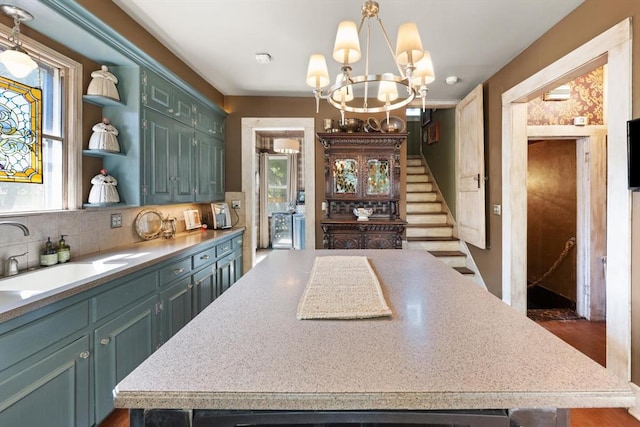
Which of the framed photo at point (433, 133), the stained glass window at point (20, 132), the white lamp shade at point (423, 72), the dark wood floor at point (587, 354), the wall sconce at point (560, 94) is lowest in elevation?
the dark wood floor at point (587, 354)

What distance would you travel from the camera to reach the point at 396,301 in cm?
129

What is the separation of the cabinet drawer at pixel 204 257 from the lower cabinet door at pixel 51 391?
50.0 inches

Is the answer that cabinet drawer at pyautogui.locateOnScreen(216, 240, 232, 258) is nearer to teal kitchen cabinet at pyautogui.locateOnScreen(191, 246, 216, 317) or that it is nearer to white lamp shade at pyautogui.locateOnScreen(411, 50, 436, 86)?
teal kitchen cabinet at pyautogui.locateOnScreen(191, 246, 216, 317)

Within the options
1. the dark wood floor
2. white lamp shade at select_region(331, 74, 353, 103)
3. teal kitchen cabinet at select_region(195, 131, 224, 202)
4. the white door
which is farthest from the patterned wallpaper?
teal kitchen cabinet at select_region(195, 131, 224, 202)

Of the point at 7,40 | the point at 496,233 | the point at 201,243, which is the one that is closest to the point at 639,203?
the point at 496,233

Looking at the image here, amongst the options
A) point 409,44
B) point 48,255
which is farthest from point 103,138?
point 409,44

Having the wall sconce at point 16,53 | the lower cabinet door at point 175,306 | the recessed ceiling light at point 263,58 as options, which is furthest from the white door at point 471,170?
the wall sconce at point 16,53

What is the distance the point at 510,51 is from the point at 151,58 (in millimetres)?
3250

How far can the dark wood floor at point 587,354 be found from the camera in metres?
1.94

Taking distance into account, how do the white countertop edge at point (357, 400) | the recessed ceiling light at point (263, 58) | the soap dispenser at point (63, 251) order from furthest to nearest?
1. the recessed ceiling light at point (263, 58)
2. the soap dispenser at point (63, 251)
3. the white countertop edge at point (357, 400)

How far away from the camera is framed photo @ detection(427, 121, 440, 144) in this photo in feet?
18.5

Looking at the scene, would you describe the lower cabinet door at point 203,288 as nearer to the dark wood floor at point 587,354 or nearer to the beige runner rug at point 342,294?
the dark wood floor at point 587,354

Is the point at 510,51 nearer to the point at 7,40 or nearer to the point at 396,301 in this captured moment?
the point at 396,301

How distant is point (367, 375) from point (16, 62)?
91.5 inches
